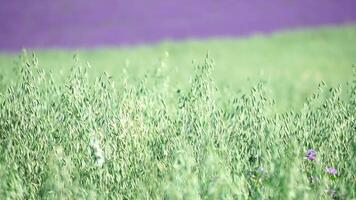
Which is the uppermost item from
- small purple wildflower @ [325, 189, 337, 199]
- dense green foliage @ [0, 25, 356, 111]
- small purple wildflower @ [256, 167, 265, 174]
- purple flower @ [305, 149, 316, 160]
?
dense green foliage @ [0, 25, 356, 111]

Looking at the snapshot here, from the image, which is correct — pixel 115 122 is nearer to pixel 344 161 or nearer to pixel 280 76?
pixel 344 161

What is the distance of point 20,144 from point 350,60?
58.2ft

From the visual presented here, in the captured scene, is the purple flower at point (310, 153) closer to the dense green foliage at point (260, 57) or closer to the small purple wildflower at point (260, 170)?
the small purple wildflower at point (260, 170)

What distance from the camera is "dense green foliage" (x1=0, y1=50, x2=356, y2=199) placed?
3.25 m

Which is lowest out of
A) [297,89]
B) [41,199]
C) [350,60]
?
[41,199]

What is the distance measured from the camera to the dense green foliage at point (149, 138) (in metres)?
3.25

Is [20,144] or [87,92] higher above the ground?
[87,92]

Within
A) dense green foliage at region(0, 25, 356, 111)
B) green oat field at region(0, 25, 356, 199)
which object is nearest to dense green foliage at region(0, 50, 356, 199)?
green oat field at region(0, 25, 356, 199)

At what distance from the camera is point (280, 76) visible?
52.2 feet

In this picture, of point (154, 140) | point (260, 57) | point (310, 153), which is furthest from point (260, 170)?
point (260, 57)

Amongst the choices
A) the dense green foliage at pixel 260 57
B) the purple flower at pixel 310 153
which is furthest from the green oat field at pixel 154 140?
the dense green foliage at pixel 260 57

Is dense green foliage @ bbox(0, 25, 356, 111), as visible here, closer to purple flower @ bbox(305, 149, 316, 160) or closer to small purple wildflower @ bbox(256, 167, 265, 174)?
purple flower @ bbox(305, 149, 316, 160)

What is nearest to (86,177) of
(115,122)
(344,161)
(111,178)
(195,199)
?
(111,178)

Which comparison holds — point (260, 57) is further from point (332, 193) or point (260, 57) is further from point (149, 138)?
point (332, 193)
